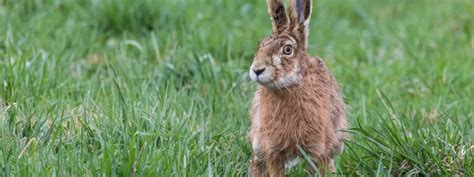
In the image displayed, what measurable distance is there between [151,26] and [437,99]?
2.22 metres

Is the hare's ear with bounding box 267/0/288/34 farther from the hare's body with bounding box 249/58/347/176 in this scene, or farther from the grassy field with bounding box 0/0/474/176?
the grassy field with bounding box 0/0/474/176

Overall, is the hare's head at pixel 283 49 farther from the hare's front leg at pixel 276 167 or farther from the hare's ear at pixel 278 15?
the hare's front leg at pixel 276 167

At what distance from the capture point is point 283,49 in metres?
4.82

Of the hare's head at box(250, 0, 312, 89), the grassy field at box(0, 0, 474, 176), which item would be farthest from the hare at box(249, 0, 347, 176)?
the grassy field at box(0, 0, 474, 176)

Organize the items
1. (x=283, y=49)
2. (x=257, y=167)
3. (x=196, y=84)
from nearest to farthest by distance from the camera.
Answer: (x=283, y=49), (x=257, y=167), (x=196, y=84)

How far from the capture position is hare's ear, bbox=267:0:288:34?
4988 mm

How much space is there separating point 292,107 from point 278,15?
17.3 inches

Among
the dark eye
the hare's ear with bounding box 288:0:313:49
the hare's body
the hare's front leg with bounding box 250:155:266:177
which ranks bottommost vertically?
the hare's front leg with bounding box 250:155:266:177

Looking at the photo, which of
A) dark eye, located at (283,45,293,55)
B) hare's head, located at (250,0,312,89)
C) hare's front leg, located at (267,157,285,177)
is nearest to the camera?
hare's head, located at (250,0,312,89)

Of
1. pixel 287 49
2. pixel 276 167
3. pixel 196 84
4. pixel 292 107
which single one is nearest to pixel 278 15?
pixel 287 49

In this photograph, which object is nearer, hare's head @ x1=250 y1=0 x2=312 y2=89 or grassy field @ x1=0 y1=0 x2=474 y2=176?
hare's head @ x1=250 y1=0 x2=312 y2=89

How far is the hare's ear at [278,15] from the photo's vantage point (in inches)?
196

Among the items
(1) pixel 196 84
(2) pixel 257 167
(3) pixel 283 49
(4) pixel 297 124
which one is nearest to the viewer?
(3) pixel 283 49

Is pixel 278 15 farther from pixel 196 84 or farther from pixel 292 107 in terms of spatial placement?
pixel 196 84
